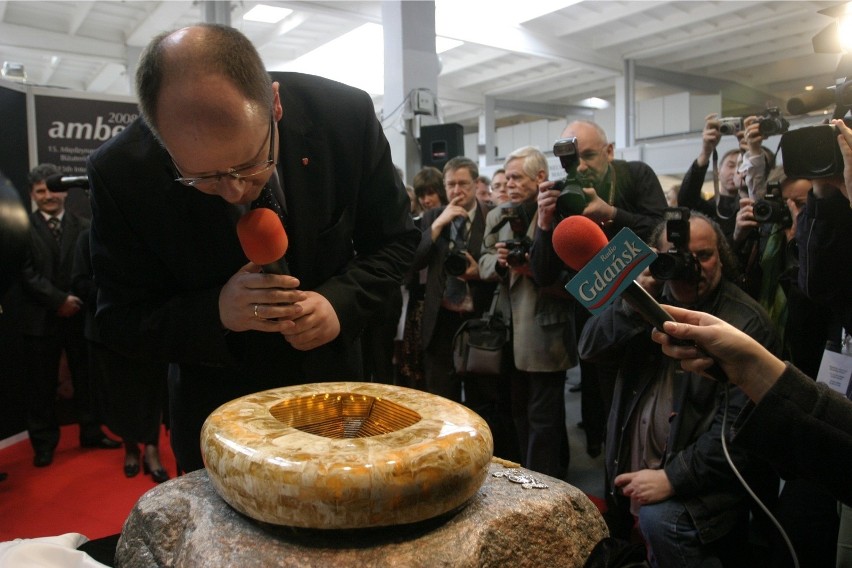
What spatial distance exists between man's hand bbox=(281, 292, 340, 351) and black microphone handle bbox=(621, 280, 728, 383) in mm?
507

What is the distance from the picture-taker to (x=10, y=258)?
2.42ft

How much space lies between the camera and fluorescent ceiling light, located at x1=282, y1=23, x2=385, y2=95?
30.6 feet

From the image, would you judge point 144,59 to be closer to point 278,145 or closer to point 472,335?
point 278,145

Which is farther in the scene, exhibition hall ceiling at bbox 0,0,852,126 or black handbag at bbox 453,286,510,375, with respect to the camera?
exhibition hall ceiling at bbox 0,0,852,126

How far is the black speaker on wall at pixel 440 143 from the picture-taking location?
5660 mm

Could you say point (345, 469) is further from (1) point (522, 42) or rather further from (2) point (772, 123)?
(1) point (522, 42)

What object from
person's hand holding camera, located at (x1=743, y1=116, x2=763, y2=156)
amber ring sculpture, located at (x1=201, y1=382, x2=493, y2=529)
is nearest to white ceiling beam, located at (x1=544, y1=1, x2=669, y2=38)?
person's hand holding camera, located at (x1=743, y1=116, x2=763, y2=156)

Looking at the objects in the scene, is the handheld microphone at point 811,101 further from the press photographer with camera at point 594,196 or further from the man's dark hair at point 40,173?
the man's dark hair at point 40,173

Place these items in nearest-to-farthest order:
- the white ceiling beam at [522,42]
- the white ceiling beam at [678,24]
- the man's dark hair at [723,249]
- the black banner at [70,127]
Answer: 1. the man's dark hair at [723,249]
2. the black banner at [70,127]
3. the white ceiling beam at [522,42]
4. the white ceiling beam at [678,24]

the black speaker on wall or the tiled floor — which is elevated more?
the black speaker on wall

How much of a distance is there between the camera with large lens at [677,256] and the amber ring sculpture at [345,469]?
3.22 feet

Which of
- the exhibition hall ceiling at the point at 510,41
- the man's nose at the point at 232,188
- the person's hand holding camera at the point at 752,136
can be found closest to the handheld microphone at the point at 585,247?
the man's nose at the point at 232,188

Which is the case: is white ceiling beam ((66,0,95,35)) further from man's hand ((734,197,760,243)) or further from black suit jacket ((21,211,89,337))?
man's hand ((734,197,760,243))

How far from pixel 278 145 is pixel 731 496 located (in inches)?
60.5
